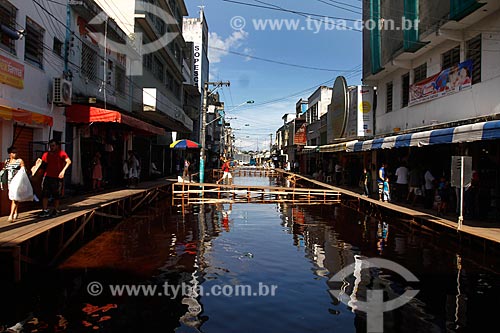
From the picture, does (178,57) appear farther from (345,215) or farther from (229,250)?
(229,250)

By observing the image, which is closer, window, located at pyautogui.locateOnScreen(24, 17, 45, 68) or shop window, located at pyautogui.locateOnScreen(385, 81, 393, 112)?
window, located at pyautogui.locateOnScreen(24, 17, 45, 68)

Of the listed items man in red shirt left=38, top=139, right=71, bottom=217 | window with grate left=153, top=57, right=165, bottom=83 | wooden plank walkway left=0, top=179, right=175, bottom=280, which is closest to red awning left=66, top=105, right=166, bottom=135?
wooden plank walkway left=0, top=179, right=175, bottom=280

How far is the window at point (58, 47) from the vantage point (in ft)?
43.6

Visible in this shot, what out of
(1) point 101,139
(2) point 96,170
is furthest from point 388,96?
(2) point 96,170

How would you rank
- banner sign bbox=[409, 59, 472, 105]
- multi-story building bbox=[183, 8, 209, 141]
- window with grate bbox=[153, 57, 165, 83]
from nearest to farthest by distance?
banner sign bbox=[409, 59, 472, 105] → window with grate bbox=[153, 57, 165, 83] → multi-story building bbox=[183, 8, 209, 141]

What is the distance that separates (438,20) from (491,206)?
6978mm

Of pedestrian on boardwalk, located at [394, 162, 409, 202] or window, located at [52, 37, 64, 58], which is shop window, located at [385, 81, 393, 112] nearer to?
pedestrian on boardwalk, located at [394, 162, 409, 202]

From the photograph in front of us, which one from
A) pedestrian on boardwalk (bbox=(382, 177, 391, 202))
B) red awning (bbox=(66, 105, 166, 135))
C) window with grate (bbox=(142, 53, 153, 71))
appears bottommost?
pedestrian on boardwalk (bbox=(382, 177, 391, 202))

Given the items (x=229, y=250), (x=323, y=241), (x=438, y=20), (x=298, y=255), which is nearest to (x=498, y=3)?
(x=438, y=20)

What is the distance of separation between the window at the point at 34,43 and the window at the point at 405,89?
15.8m

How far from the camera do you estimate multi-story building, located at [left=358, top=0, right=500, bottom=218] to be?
12.2 meters

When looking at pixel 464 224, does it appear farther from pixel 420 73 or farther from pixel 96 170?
pixel 96 170

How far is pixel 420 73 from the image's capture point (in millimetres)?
17828

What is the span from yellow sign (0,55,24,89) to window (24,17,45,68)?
2.63 ft
